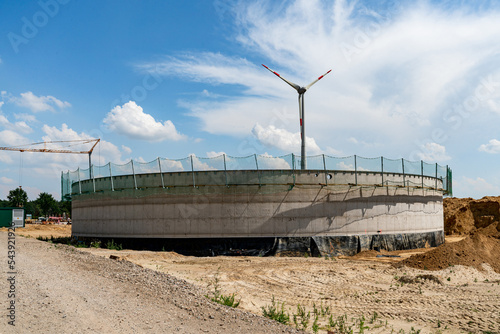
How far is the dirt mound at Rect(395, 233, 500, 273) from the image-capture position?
62.7ft

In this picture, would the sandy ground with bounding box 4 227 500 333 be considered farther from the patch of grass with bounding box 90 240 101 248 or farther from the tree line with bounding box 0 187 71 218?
the tree line with bounding box 0 187 71 218

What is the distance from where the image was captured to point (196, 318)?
9039mm

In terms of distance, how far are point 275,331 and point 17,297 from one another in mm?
6213

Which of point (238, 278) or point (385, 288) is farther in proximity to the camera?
point (238, 278)

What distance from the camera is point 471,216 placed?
168 feet

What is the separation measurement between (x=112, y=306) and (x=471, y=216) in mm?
53170

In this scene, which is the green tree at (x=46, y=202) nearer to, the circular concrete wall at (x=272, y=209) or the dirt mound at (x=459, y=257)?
the circular concrete wall at (x=272, y=209)

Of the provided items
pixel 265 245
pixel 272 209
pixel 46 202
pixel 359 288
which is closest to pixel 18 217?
pixel 265 245

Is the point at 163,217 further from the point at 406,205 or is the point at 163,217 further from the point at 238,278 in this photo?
the point at 406,205

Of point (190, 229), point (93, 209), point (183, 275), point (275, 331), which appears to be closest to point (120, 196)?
point (93, 209)

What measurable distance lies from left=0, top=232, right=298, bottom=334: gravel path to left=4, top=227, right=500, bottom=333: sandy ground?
1.05 metres

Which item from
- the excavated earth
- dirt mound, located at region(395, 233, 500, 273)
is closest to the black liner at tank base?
the excavated earth

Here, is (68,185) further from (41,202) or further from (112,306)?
(41,202)

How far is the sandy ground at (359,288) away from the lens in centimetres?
1084
